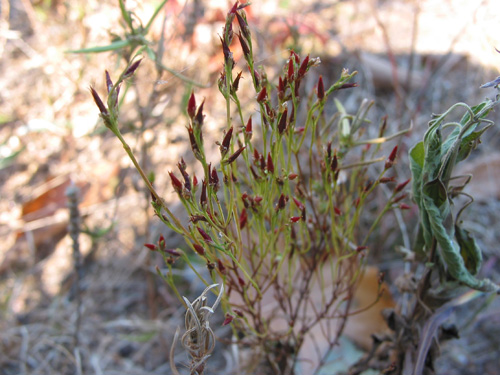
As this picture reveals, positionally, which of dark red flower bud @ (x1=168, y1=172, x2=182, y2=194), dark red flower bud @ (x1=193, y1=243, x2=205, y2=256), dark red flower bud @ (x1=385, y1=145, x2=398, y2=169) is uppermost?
dark red flower bud @ (x1=168, y1=172, x2=182, y2=194)

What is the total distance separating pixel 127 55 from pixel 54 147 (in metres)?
1.35

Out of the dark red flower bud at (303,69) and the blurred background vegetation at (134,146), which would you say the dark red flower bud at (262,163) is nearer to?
the dark red flower bud at (303,69)

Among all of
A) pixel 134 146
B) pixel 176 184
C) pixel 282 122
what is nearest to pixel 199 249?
pixel 176 184

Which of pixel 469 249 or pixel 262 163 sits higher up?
pixel 262 163

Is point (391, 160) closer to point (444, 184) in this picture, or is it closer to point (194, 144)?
point (444, 184)

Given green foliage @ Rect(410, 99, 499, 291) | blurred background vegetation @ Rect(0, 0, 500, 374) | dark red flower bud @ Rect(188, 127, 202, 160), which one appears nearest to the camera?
dark red flower bud @ Rect(188, 127, 202, 160)

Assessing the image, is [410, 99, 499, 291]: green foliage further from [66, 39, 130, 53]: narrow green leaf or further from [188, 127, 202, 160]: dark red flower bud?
[66, 39, 130, 53]: narrow green leaf

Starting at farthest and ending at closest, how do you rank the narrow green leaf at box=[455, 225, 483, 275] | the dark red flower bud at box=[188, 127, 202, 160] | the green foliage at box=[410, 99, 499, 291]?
1. the narrow green leaf at box=[455, 225, 483, 275]
2. the green foliage at box=[410, 99, 499, 291]
3. the dark red flower bud at box=[188, 127, 202, 160]

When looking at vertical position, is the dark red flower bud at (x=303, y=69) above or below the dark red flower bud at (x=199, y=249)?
above

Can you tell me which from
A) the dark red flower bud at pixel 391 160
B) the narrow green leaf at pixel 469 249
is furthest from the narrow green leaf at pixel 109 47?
the narrow green leaf at pixel 469 249

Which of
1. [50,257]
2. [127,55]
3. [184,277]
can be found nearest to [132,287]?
[184,277]

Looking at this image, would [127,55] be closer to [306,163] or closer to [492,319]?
[306,163]

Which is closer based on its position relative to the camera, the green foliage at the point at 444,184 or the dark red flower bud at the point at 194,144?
the dark red flower bud at the point at 194,144

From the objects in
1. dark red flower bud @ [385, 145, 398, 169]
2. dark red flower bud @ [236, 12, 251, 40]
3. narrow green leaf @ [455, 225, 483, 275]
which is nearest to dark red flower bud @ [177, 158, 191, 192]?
dark red flower bud @ [236, 12, 251, 40]
